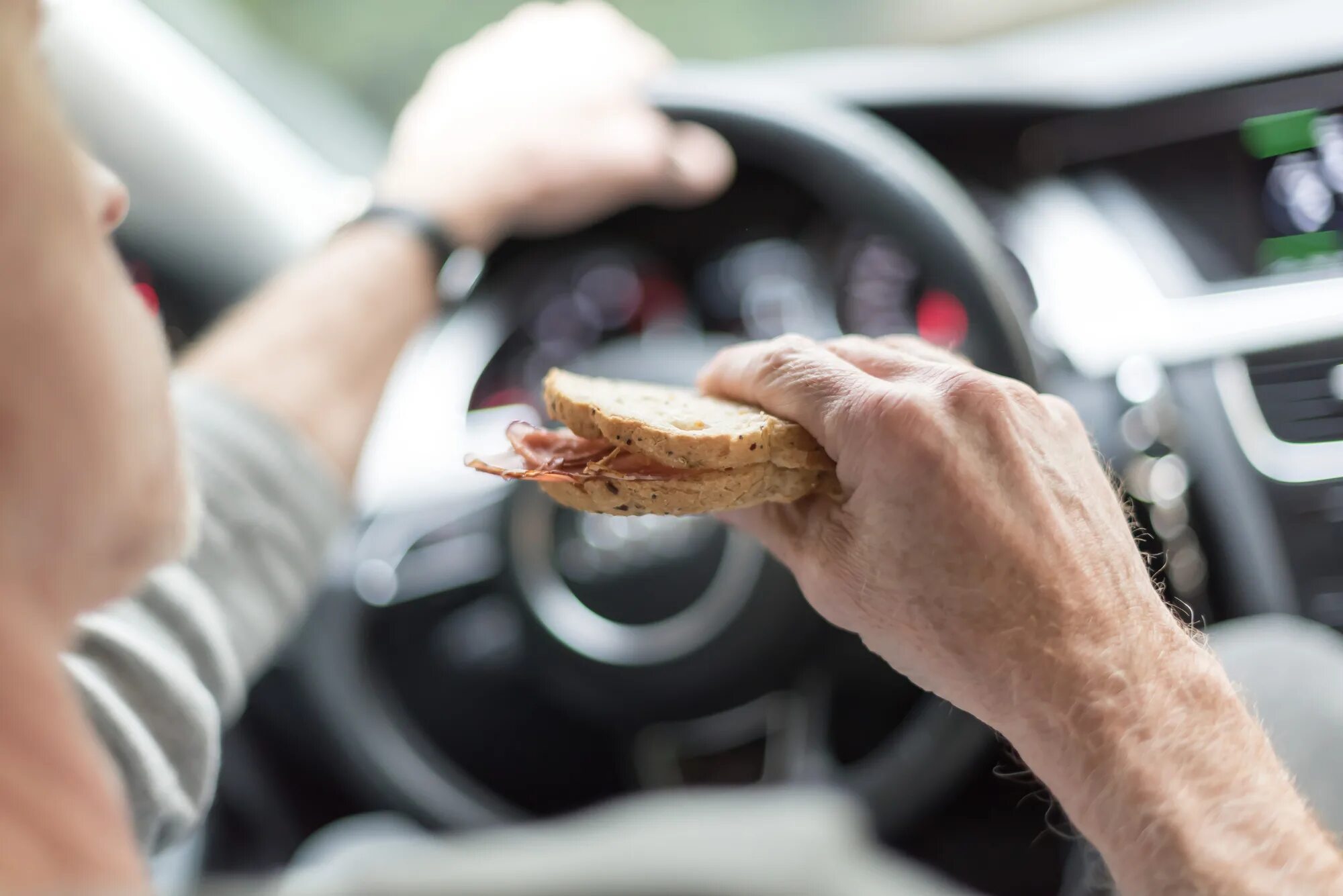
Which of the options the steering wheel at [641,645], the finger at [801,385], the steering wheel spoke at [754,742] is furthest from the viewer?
the steering wheel spoke at [754,742]

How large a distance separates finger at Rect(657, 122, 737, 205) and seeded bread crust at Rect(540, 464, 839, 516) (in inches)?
22.0

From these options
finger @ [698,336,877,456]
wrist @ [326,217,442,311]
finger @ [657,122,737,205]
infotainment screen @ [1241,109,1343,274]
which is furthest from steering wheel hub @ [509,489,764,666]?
infotainment screen @ [1241,109,1343,274]

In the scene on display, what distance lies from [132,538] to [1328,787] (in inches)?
27.8

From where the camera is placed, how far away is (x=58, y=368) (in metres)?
0.35

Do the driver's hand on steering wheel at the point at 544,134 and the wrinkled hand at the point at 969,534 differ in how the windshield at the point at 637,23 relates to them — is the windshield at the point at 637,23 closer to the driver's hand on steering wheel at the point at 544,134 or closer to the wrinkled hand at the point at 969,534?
the driver's hand on steering wheel at the point at 544,134

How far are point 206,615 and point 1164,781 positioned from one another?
67 centimetres

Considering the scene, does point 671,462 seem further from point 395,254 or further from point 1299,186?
point 1299,186

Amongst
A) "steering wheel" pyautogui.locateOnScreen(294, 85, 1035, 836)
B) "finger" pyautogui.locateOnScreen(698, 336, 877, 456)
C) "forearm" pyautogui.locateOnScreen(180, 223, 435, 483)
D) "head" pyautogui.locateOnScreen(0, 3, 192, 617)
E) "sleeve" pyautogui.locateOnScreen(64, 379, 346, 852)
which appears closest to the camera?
"head" pyautogui.locateOnScreen(0, 3, 192, 617)

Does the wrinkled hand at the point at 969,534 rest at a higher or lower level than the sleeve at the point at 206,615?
higher

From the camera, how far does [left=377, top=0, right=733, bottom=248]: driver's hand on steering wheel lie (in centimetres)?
98

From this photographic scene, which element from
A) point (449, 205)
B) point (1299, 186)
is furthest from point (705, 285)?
point (1299, 186)

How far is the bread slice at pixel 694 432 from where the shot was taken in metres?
0.46

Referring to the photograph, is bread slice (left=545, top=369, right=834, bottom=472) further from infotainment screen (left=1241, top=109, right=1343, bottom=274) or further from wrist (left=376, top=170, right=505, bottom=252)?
infotainment screen (left=1241, top=109, right=1343, bottom=274)

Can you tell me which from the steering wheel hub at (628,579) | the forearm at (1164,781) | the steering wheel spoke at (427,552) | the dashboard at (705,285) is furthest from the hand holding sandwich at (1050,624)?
the steering wheel spoke at (427,552)
